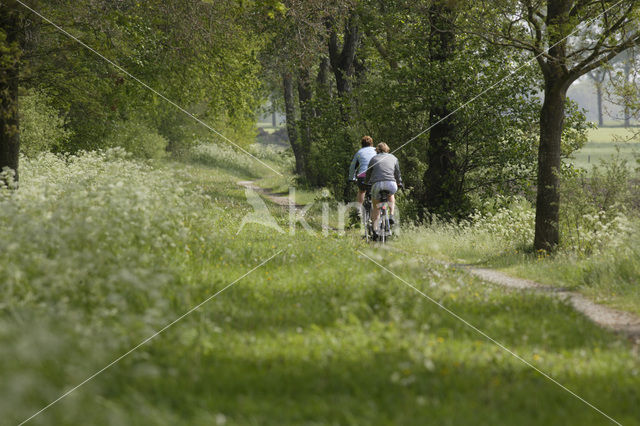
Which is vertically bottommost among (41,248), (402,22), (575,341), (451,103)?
(575,341)

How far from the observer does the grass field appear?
4082 mm

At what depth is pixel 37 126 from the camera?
20.1 meters

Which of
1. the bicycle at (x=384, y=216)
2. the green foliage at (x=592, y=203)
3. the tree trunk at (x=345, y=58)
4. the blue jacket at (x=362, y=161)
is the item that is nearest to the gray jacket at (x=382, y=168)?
the bicycle at (x=384, y=216)

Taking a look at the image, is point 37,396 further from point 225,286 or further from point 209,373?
point 225,286

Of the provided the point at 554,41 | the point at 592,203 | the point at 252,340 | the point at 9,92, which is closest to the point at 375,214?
the point at 592,203

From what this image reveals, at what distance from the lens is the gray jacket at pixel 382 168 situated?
12.8m

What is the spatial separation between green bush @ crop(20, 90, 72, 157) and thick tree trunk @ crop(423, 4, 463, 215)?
12.7 metres

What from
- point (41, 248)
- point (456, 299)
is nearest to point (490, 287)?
point (456, 299)

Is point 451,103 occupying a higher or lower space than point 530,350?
higher

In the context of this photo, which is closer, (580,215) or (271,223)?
(580,215)

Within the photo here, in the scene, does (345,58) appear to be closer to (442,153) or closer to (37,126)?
(442,153)

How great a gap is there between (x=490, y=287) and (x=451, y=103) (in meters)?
9.20

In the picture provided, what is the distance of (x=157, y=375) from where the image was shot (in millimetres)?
4434

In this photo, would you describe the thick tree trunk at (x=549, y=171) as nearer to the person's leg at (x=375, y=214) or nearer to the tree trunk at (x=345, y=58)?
the person's leg at (x=375, y=214)
